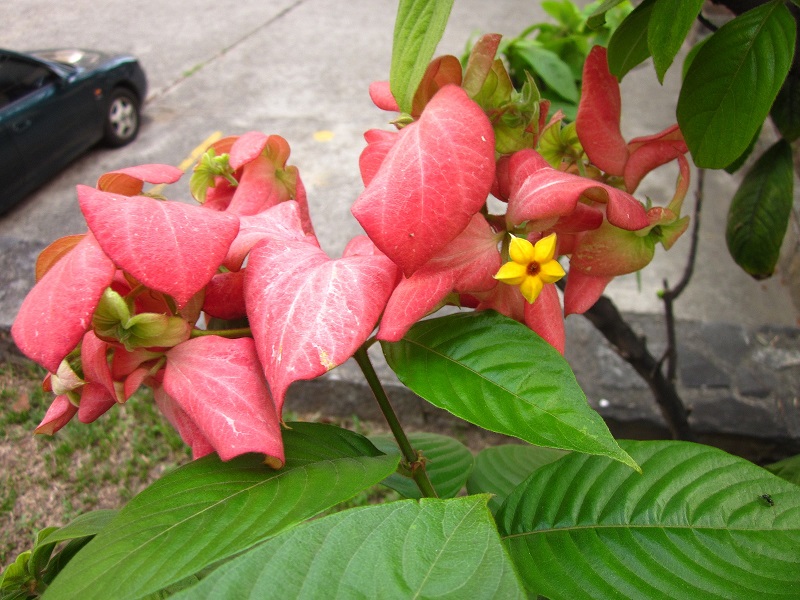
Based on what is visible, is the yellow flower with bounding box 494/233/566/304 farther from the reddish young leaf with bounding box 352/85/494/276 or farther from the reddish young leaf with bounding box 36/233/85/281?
the reddish young leaf with bounding box 36/233/85/281

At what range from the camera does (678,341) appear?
188 centimetres

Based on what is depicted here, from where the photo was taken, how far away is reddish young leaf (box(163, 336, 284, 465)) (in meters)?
0.42

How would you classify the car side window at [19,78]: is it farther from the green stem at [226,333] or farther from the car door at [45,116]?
the green stem at [226,333]

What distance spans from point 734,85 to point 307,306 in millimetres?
464

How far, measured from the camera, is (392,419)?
56 centimetres

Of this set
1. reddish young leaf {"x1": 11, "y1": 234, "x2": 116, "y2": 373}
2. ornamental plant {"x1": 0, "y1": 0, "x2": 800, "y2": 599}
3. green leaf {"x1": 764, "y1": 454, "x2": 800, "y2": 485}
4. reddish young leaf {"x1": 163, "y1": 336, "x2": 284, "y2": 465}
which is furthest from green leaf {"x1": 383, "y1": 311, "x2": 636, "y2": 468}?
green leaf {"x1": 764, "y1": 454, "x2": 800, "y2": 485}

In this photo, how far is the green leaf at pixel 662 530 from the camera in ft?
1.59

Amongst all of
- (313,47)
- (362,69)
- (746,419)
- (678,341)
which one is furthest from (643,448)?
(313,47)

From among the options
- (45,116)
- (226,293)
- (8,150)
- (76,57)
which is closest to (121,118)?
(76,57)

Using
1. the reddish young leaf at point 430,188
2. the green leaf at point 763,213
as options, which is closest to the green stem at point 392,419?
the reddish young leaf at point 430,188

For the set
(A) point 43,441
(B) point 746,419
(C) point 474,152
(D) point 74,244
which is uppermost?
(C) point 474,152

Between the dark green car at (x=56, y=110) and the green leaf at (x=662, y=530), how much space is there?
2872 millimetres

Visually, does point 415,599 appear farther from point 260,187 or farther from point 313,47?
point 313,47

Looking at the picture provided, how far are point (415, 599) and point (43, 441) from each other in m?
1.79
